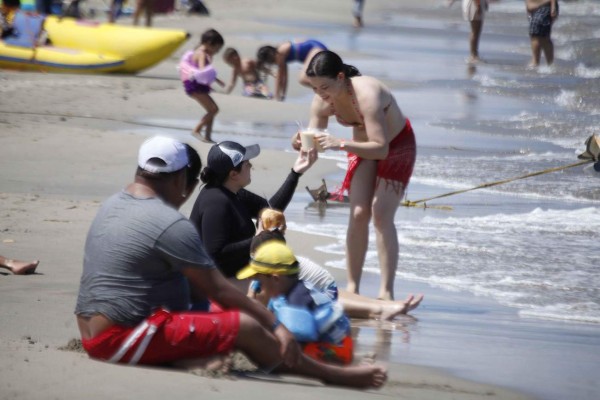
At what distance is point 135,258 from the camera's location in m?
4.55

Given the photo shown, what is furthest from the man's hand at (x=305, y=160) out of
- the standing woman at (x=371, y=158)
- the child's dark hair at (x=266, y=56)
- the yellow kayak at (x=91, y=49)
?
the yellow kayak at (x=91, y=49)

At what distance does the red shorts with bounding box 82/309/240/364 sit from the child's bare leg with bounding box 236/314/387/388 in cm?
5

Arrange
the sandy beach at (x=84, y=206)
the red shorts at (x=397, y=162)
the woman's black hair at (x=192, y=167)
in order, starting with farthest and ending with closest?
1. the red shorts at (x=397, y=162)
2. the woman's black hair at (x=192, y=167)
3. the sandy beach at (x=84, y=206)

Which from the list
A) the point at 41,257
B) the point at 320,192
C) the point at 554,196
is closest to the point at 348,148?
the point at 41,257

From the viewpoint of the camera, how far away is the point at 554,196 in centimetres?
1054

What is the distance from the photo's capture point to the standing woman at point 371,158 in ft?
21.4

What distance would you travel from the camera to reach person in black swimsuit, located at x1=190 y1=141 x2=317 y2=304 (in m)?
5.75

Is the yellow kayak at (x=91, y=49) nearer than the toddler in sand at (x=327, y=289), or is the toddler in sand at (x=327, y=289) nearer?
the toddler in sand at (x=327, y=289)

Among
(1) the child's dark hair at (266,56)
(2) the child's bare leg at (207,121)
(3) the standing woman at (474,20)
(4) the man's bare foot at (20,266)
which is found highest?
(3) the standing woman at (474,20)

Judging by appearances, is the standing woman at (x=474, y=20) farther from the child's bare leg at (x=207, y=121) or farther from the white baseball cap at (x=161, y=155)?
the white baseball cap at (x=161, y=155)

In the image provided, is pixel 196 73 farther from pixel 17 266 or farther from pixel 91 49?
pixel 17 266

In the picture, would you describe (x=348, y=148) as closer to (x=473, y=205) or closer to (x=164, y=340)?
(x=164, y=340)

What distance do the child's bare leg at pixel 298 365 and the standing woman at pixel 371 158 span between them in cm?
194

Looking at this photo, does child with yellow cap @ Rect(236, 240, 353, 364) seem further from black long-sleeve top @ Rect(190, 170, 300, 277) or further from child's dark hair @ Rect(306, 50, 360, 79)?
child's dark hair @ Rect(306, 50, 360, 79)
